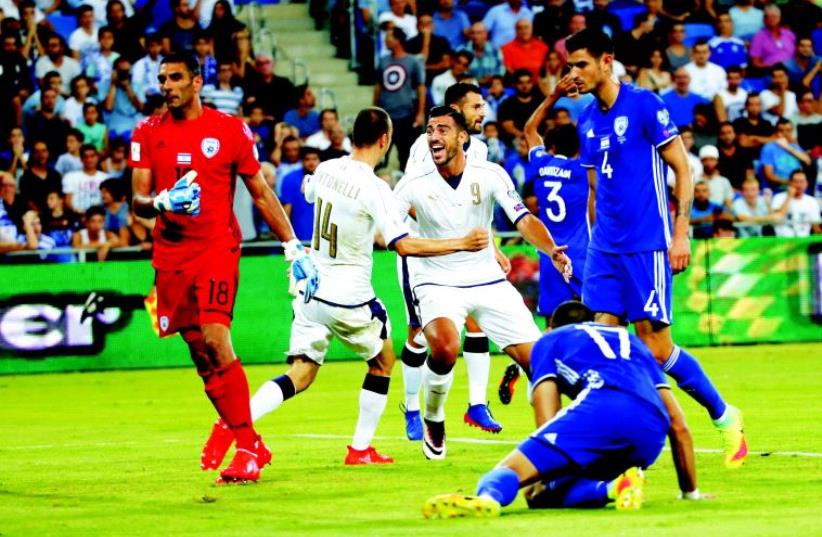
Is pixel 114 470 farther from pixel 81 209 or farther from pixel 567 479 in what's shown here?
pixel 81 209

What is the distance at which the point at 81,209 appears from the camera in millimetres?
22266

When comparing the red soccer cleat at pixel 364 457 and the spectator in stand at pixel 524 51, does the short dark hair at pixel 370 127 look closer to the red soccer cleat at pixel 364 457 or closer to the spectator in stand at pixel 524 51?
the red soccer cleat at pixel 364 457

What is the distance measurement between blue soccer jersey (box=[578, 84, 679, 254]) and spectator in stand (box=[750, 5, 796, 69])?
17.7 m

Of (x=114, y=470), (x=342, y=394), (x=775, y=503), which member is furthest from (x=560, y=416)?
(x=342, y=394)

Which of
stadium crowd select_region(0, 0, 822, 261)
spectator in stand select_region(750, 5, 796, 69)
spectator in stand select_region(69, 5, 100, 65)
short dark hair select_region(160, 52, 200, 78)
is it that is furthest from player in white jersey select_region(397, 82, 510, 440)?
spectator in stand select_region(750, 5, 796, 69)

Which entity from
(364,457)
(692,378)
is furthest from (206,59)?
(692,378)

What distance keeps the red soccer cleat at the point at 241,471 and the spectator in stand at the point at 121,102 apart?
550 inches

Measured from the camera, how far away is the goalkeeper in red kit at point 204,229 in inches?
416

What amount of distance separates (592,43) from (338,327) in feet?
8.68

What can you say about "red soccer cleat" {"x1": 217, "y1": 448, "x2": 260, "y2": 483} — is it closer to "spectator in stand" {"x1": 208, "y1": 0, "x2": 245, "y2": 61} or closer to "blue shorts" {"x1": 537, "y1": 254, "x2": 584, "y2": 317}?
"blue shorts" {"x1": 537, "y1": 254, "x2": 584, "y2": 317}

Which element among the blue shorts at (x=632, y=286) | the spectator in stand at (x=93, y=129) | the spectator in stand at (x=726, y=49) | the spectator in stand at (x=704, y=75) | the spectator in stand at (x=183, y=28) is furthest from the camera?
the spectator in stand at (x=726, y=49)

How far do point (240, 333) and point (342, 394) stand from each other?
4.21m

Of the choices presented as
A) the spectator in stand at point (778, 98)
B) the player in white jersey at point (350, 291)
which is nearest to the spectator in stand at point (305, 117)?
the spectator in stand at point (778, 98)

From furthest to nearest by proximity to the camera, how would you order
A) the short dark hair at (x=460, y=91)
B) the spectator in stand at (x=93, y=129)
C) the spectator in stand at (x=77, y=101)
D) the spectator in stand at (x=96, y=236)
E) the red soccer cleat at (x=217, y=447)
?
the spectator in stand at (x=77, y=101), the spectator in stand at (x=93, y=129), the spectator in stand at (x=96, y=236), the short dark hair at (x=460, y=91), the red soccer cleat at (x=217, y=447)
